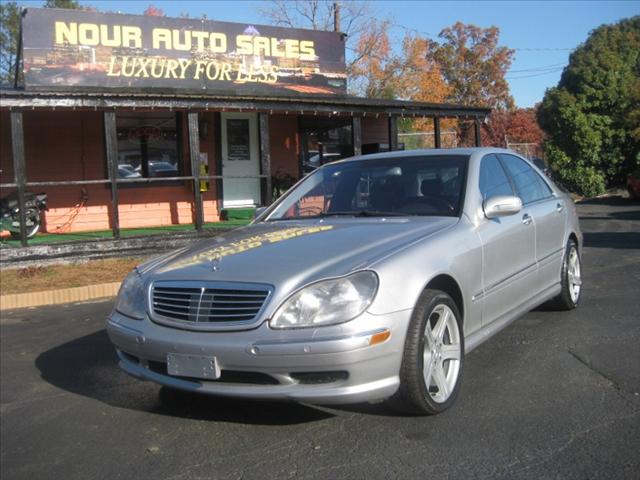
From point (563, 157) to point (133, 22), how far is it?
17571mm

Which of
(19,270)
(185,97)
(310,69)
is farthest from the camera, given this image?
(310,69)

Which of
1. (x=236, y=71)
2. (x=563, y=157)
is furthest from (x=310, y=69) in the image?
(x=563, y=157)

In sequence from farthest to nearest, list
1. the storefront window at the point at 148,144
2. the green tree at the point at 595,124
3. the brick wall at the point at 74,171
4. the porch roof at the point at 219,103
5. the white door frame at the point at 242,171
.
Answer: the green tree at the point at 595,124, the white door frame at the point at 242,171, the storefront window at the point at 148,144, the brick wall at the point at 74,171, the porch roof at the point at 219,103

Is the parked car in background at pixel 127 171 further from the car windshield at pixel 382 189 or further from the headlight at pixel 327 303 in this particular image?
the headlight at pixel 327 303

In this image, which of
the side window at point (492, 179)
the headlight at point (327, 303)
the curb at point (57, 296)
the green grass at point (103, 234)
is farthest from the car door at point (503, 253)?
the green grass at point (103, 234)

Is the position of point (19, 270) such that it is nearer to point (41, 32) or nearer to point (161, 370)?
point (41, 32)

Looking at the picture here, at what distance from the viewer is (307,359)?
3262 millimetres

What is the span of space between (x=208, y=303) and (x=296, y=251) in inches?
23.7

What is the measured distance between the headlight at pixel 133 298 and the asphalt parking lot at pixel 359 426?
724mm

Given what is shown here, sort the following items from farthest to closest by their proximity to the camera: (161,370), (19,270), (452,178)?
(19,270) < (452,178) < (161,370)

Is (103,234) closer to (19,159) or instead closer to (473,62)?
(19,159)

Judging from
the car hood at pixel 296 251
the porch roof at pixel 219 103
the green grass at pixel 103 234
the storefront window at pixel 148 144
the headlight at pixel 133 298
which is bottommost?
the green grass at pixel 103 234

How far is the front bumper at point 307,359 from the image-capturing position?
3.26 metres

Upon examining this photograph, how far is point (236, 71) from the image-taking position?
44.7 ft
